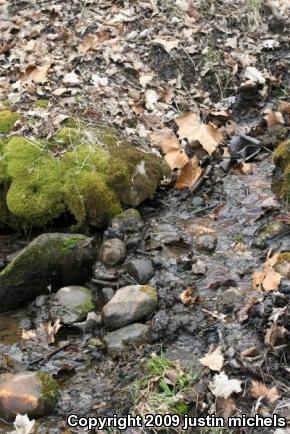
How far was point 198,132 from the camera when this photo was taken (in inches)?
244

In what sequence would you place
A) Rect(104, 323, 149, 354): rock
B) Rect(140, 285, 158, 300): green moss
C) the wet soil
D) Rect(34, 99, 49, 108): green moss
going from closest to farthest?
the wet soil, Rect(104, 323, 149, 354): rock, Rect(140, 285, 158, 300): green moss, Rect(34, 99, 49, 108): green moss

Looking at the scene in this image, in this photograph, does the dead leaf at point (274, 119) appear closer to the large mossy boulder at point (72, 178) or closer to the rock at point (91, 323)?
the large mossy boulder at point (72, 178)

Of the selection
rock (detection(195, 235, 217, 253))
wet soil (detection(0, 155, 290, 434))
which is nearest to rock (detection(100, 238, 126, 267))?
wet soil (detection(0, 155, 290, 434))

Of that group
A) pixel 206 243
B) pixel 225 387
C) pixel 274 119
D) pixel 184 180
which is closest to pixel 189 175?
pixel 184 180

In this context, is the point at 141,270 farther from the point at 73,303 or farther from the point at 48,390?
the point at 48,390

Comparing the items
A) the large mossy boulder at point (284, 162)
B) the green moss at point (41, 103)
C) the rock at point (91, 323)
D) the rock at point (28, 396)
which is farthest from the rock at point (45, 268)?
the large mossy boulder at point (284, 162)

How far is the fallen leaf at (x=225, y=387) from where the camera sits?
3.48m

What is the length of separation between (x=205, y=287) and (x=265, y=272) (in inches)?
18.9

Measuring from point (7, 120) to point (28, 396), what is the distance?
298 cm

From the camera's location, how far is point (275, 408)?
3396 mm

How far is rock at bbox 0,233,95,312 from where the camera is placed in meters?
4.74

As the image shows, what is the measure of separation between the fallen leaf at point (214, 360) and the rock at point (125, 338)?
0.58 meters

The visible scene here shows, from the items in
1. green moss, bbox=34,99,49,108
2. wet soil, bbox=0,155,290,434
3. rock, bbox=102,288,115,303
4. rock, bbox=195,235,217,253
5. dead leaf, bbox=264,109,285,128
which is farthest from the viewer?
dead leaf, bbox=264,109,285,128

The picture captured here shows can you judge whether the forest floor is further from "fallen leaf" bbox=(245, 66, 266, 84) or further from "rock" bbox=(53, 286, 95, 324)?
"rock" bbox=(53, 286, 95, 324)
